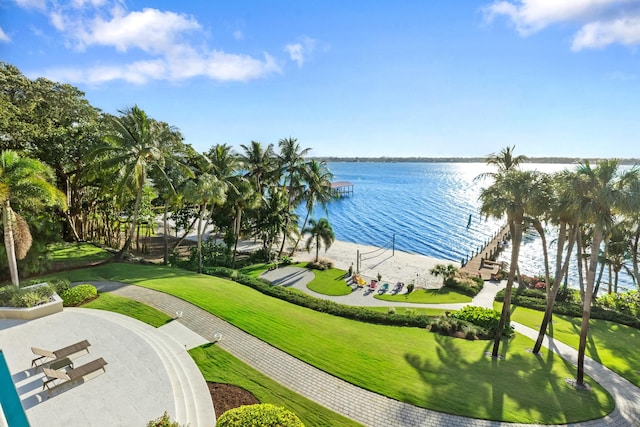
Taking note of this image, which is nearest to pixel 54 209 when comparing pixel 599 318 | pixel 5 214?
pixel 5 214

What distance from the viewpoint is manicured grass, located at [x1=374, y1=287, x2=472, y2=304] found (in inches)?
1096

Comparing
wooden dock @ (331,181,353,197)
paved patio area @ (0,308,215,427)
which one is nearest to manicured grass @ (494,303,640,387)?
paved patio area @ (0,308,215,427)

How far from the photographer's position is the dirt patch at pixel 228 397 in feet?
33.9

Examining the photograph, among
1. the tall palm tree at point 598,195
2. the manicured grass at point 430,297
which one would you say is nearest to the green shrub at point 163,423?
the tall palm tree at point 598,195

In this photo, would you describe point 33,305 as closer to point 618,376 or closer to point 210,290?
point 210,290

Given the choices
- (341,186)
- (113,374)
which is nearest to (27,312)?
(113,374)

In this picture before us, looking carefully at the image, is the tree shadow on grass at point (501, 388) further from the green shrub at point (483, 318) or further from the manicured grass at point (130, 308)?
the manicured grass at point (130, 308)

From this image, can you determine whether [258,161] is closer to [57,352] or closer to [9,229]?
[9,229]

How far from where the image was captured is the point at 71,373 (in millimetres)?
10516

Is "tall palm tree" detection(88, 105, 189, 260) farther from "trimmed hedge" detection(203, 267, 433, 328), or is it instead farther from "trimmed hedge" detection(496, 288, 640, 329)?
"trimmed hedge" detection(496, 288, 640, 329)

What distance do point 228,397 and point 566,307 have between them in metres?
25.9

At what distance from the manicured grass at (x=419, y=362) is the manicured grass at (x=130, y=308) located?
1.88 meters

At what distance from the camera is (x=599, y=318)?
77.4ft

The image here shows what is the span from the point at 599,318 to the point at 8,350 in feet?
110
